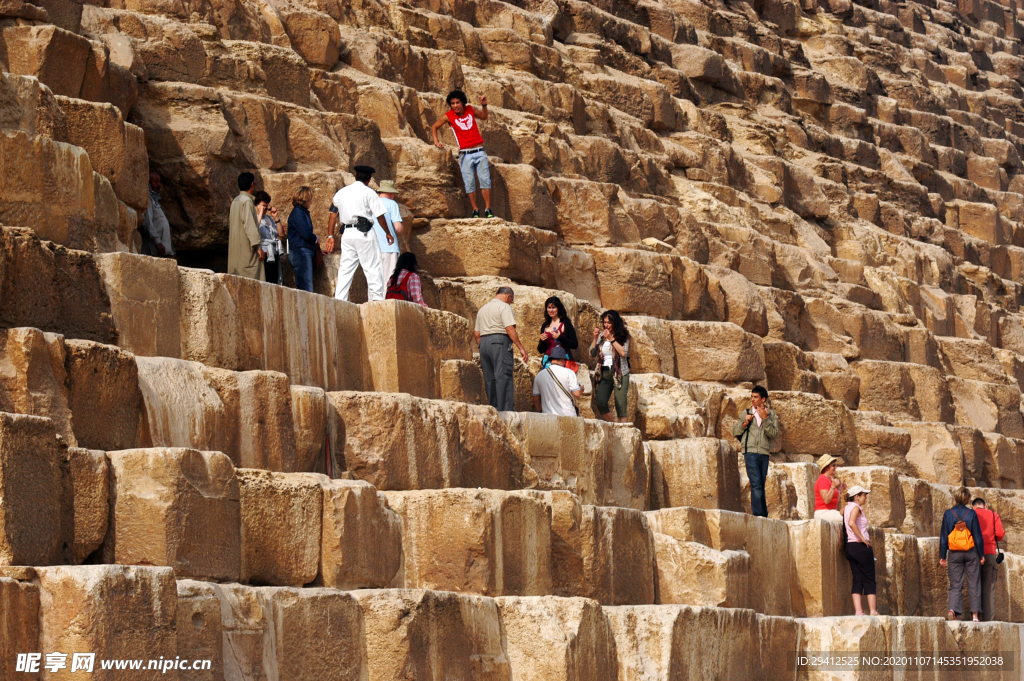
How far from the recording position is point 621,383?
1502 cm

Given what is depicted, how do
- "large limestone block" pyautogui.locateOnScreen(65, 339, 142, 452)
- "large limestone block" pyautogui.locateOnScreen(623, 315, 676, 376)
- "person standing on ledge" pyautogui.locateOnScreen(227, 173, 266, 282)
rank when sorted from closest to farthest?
"large limestone block" pyautogui.locateOnScreen(65, 339, 142, 452)
"person standing on ledge" pyautogui.locateOnScreen(227, 173, 266, 282)
"large limestone block" pyautogui.locateOnScreen(623, 315, 676, 376)

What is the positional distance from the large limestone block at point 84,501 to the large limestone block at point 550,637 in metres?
2.69

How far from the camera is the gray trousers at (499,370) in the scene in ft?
43.9

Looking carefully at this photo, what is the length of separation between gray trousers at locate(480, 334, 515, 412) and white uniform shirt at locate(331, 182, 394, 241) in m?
1.40

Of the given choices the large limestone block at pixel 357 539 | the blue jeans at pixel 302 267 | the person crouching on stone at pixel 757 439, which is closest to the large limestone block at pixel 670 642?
the large limestone block at pixel 357 539

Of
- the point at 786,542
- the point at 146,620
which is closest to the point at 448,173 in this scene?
the point at 786,542

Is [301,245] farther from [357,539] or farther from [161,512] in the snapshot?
[161,512]

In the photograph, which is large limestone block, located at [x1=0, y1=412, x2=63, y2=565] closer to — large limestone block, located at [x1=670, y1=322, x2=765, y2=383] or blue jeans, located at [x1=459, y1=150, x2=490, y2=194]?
blue jeans, located at [x1=459, y1=150, x2=490, y2=194]

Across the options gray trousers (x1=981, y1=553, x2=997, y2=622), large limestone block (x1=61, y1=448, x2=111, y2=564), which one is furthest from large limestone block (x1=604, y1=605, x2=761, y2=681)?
gray trousers (x1=981, y1=553, x2=997, y2=622)

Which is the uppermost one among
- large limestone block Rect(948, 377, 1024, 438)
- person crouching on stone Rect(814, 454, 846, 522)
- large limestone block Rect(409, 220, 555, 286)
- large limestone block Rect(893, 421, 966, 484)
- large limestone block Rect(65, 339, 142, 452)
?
large limestone block Rect(409, 220, 555, 286)

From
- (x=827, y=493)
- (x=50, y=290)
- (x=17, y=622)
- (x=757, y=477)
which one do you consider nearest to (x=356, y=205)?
(x=50, y=290)

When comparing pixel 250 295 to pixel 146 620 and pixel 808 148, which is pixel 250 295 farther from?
pixel 808 148

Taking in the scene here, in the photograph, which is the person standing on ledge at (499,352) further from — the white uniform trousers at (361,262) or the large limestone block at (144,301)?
the large limestone block at (144,301)

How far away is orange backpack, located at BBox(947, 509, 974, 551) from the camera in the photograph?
15.8 metres
